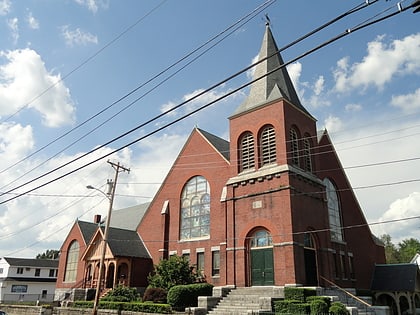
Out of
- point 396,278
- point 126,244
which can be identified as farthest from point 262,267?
point 396,278

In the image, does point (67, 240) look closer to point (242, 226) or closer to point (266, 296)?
point (242, 226)

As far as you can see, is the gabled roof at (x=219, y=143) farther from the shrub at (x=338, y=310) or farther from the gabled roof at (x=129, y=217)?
the shrub at (x=338, y=310)

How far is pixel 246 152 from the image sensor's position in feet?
90.3

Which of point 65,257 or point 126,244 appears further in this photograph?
point 65,257

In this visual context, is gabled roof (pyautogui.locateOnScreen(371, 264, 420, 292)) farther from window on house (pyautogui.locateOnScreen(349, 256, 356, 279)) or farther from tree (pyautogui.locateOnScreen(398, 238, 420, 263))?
tree (pyautogui.locateOnScreen(398, 238, 420, 263))

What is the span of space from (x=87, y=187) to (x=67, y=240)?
17814 millimetres

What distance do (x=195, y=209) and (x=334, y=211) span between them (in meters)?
11.5

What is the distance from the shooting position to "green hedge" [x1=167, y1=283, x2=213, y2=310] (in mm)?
23109

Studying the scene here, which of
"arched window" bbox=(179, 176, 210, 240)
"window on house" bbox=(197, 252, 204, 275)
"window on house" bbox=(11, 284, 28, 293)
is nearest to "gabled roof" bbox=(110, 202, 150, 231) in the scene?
"arched window" bbox=(179, 176, 210, 240)

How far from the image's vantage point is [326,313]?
63.4 feet

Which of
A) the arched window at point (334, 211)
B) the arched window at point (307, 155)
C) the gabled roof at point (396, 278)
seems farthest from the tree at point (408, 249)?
the arched window at point (307, 155)

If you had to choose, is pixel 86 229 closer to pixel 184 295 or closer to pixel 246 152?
pixel 184 295

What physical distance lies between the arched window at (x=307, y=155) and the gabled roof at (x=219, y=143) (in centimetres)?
588

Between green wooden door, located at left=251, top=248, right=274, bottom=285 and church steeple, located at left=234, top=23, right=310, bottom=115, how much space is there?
10293 millimetres
